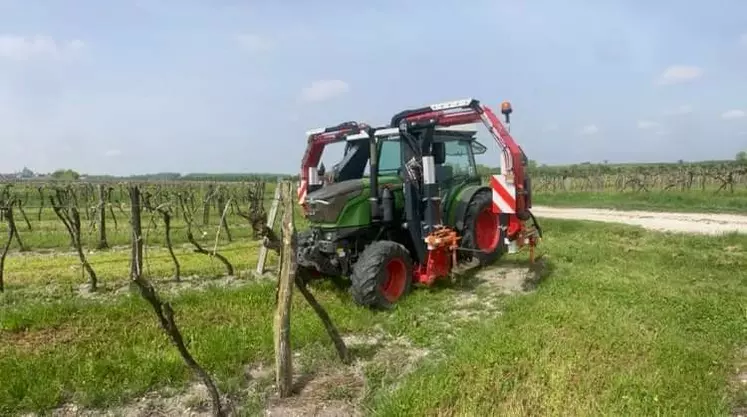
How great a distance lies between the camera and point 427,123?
296 inches

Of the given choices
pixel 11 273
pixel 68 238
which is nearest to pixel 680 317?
pixel 11 273

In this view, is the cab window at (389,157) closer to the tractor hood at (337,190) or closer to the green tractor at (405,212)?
the green tractor at (405,212)

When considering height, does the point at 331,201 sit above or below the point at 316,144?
below

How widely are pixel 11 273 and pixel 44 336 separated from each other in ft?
17.0

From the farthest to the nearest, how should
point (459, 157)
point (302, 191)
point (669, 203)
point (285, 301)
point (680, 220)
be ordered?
point (669, 203), point (680, 220), point (302, 191), point (459, 157), point (285, 301)

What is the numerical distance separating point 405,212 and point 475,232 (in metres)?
1.45

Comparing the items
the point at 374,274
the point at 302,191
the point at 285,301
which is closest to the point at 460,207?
the point at 374,274

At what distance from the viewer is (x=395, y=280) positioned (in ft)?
A: 24.0

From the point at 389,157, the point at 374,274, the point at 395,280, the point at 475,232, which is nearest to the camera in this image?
the point at 374,274

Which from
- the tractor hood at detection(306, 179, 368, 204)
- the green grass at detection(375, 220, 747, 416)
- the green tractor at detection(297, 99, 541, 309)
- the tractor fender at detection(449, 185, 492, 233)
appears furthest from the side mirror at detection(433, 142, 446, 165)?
the green grass at detection(375, 220, 747, 416)

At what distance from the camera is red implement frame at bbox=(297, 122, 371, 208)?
28.5 feet

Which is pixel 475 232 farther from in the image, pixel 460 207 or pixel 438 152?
pixel 438 152

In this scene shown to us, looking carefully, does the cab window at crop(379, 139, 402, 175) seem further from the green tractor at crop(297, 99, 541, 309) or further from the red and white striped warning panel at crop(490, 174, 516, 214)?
the red and white striped warning panel at crop(490, 174, 516, 214)

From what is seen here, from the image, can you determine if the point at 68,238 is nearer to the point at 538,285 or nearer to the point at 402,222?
the point at 402,222
